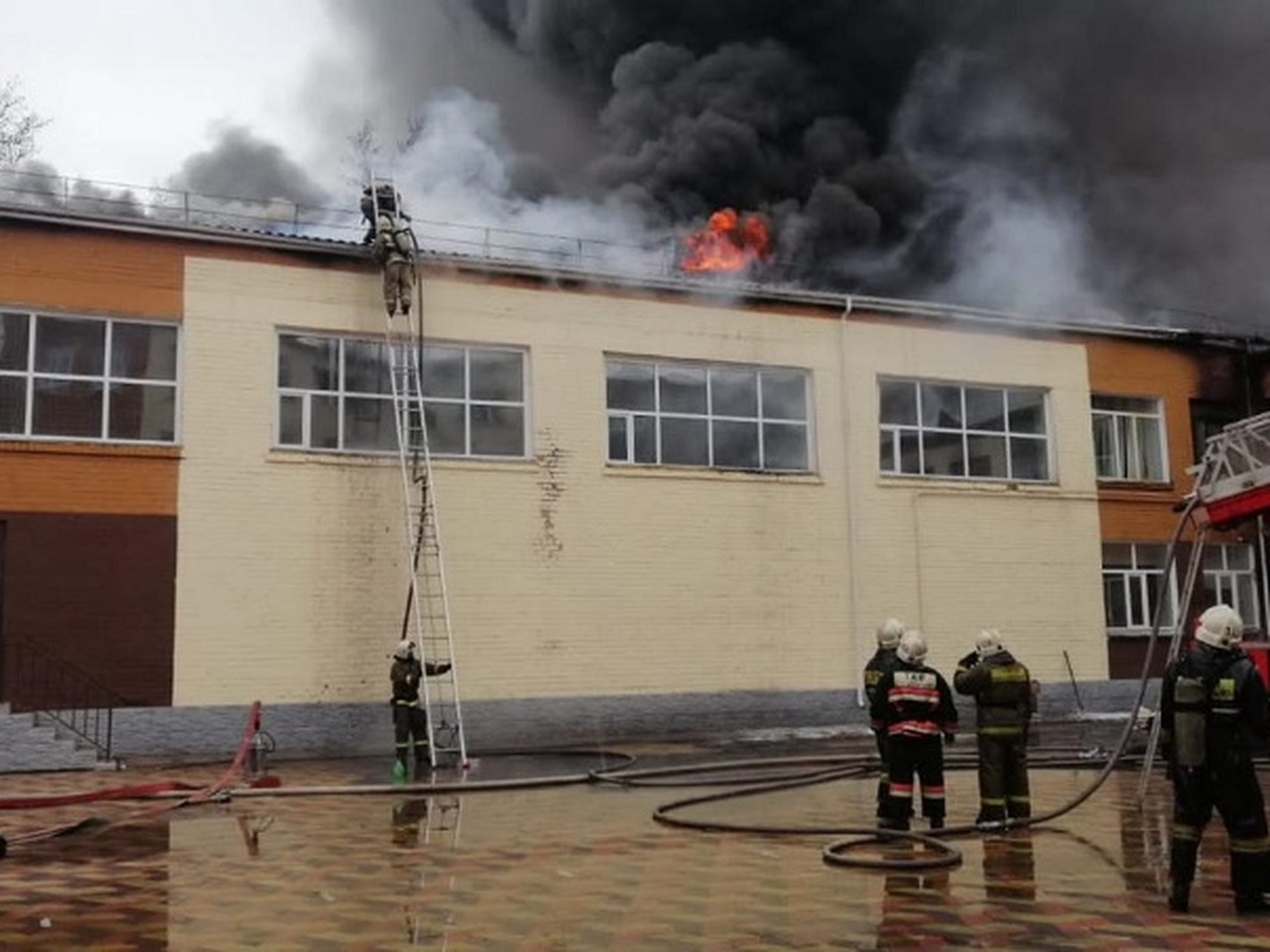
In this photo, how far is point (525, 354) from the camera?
62.1 feet

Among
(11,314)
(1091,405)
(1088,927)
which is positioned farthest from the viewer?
(1091,405)

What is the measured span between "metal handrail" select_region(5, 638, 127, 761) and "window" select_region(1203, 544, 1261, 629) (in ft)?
56.4

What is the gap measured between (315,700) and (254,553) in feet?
6.68

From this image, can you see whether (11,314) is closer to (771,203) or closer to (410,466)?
(410,466)

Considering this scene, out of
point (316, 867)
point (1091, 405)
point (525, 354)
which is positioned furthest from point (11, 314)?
point (1091, 405)

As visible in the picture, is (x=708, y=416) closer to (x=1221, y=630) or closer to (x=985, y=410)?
(x=985, y=410)

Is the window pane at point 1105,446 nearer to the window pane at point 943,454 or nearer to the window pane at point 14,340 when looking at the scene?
the window pane at point 943,454

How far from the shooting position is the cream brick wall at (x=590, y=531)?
666 inches

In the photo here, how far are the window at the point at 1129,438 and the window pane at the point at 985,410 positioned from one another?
1.90 metres

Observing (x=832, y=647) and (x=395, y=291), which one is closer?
(x=395, y=291)

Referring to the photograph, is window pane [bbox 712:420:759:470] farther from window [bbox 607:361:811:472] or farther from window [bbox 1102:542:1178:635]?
window [bbox 1102:542:1178:635]

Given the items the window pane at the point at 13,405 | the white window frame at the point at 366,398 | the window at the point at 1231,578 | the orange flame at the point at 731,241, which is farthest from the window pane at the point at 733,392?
the window pane at the point at 13,405

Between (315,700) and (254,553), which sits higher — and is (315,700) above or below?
below

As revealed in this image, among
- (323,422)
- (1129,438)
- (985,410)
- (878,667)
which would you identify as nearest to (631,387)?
(323,422)
